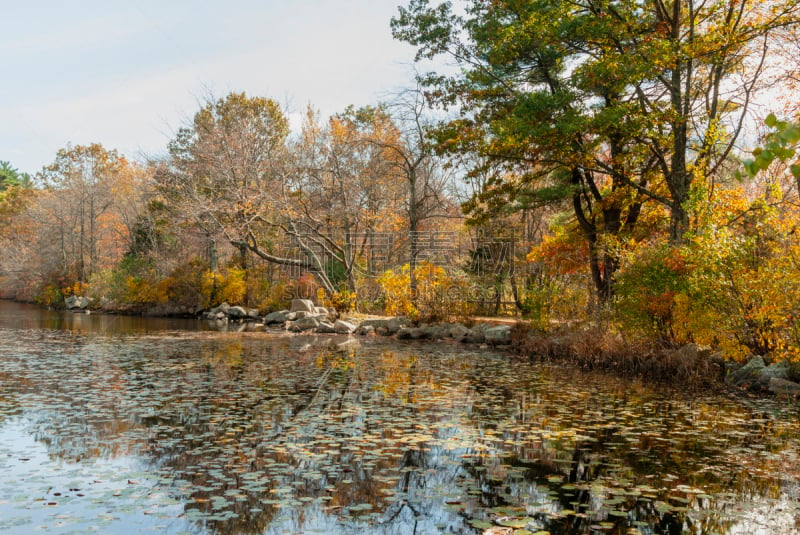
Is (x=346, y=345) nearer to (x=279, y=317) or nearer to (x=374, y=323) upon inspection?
(x=374, y=323)

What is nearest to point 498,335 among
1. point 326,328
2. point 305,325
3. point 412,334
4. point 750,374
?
point 412,334

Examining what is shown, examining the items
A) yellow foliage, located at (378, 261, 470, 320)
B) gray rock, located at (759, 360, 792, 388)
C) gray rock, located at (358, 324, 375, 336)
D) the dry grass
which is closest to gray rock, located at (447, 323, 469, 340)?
yellow foliage, located at (378, 261, 470, 320)

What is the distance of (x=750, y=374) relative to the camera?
10.8 meters

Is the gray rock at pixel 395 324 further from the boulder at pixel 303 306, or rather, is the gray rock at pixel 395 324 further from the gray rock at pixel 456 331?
the boulder at pixel 303 306

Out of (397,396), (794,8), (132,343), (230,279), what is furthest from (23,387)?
(230,279)

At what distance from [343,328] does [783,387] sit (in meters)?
13.7

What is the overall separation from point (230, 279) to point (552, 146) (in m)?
19.5

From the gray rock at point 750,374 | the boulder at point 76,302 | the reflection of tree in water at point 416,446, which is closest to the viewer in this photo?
the reflection of tree in water at point 416,446

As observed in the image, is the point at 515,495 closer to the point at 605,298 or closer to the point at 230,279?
the point at 605,298

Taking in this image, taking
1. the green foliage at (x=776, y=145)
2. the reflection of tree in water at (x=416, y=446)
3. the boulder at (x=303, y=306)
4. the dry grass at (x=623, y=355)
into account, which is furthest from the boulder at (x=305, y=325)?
the green foliage at (x=776, y=145)

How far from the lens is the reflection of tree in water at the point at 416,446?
4855 millimetres

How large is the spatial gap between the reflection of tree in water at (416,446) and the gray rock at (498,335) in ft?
17.6

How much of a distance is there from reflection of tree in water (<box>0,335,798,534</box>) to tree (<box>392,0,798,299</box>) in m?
5.51

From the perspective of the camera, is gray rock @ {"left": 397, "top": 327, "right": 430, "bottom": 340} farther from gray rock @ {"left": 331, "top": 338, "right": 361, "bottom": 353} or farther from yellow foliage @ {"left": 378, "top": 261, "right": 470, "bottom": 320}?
gray rock @ {"left": 331, "top": 338, "right": 361, "bottom": 353}
